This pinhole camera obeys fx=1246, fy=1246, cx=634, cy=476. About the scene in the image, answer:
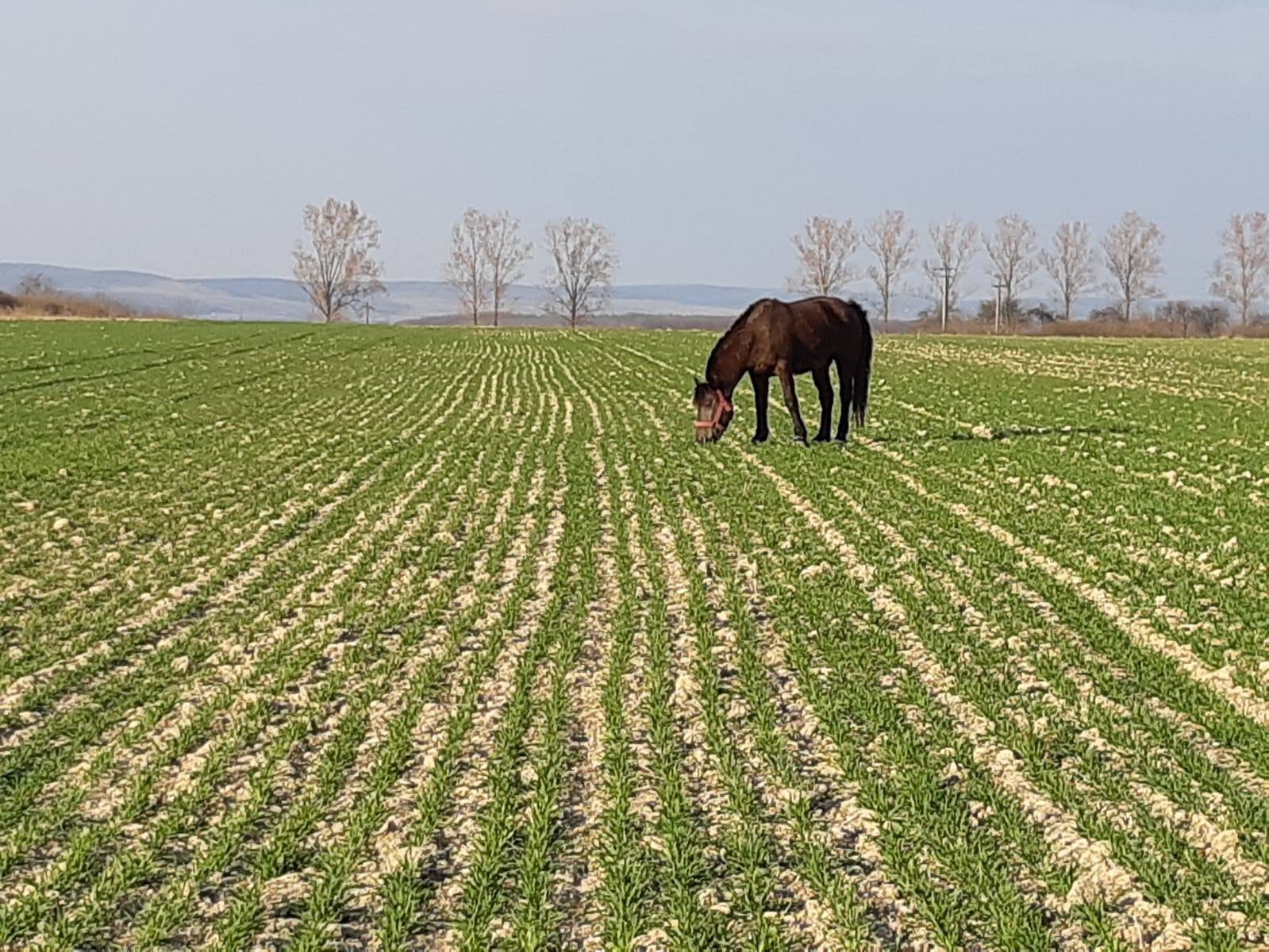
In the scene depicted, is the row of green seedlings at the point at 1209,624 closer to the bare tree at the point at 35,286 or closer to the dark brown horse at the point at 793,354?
the dark brown horse at the point at 793,354

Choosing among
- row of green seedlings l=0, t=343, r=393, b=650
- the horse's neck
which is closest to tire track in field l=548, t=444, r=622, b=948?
row of green seedlings l=0, t=343, r=393, b=650

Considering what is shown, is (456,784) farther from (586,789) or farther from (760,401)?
(760,401)

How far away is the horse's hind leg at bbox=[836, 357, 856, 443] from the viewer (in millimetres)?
17828

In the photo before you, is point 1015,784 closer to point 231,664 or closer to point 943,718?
point 943,718

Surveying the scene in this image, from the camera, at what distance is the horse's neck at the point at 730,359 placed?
1781 cm

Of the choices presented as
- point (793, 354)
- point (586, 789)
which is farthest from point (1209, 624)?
point (793, 354)

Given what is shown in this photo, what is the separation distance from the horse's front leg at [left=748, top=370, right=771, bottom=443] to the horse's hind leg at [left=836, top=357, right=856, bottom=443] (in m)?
1.07

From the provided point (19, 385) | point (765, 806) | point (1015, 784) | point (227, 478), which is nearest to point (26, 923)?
point (765, 806)

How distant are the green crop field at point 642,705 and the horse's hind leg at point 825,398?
2.02 meters

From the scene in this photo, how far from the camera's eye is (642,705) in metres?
6.79

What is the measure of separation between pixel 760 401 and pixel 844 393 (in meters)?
1.24

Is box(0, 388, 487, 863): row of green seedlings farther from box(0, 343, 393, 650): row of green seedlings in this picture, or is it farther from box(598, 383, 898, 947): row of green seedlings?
box(598, 383, 898, 947): row of green seedlings

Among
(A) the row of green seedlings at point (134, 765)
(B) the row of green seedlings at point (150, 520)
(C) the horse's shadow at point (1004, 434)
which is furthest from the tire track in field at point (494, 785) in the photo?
(C) the horse's shadow at point (1004, 434)

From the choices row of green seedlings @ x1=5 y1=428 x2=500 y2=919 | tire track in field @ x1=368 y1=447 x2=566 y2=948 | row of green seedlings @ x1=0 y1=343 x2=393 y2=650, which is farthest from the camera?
row of green seedlings @ x1=0 y1=343 x2=393 y2=650
